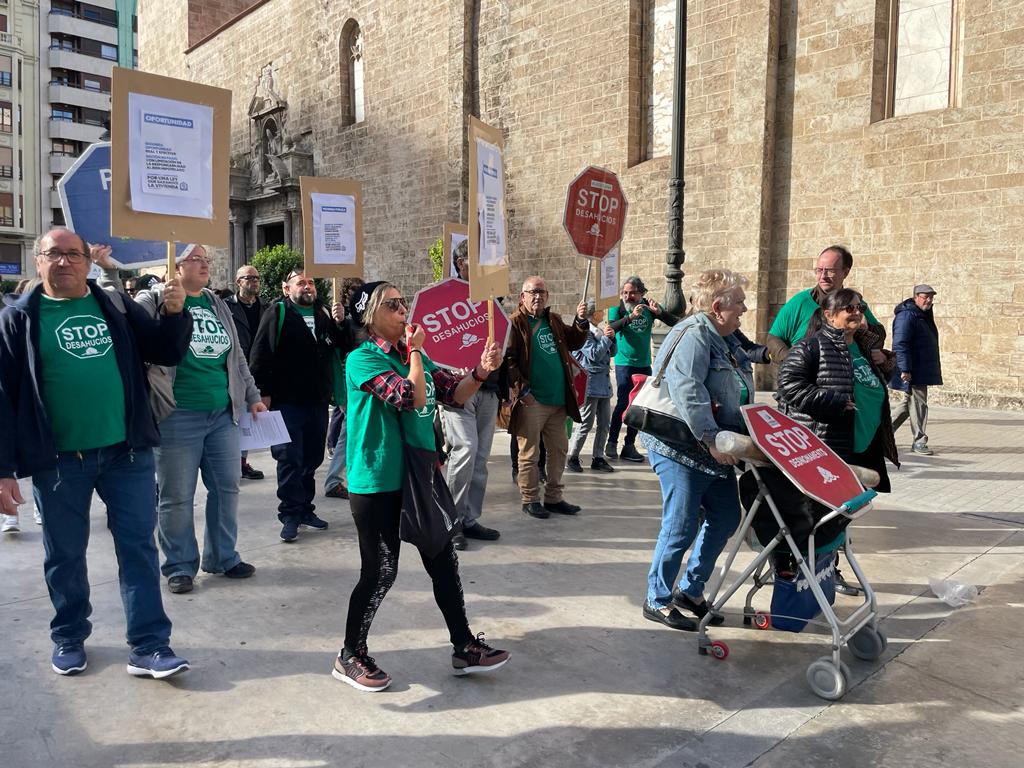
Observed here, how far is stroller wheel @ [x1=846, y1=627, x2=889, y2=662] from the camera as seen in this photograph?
11.9ft

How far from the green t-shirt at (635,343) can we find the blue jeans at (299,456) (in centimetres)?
349

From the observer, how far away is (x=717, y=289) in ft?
13.0

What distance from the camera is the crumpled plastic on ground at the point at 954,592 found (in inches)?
172

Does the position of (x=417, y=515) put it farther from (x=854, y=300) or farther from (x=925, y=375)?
(x=925, y=375)

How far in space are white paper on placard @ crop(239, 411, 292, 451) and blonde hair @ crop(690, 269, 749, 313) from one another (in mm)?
2600

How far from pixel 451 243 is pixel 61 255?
3.84 m

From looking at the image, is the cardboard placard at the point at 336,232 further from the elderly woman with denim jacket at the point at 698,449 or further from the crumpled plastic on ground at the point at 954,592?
the crumpled plastic on ground at the point at 954,592

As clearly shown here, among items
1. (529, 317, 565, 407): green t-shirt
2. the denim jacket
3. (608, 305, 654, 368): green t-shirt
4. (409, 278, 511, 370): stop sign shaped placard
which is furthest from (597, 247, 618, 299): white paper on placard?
the denim jacket

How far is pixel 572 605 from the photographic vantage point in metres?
4.31

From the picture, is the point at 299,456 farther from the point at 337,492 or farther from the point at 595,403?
the point at 595,403

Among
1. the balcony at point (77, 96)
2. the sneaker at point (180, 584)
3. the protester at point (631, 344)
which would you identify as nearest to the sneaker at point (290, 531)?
the sneaker at point (180, 584)

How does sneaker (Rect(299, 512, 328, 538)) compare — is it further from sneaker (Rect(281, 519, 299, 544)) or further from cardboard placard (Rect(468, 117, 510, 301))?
cardboard placard (Rect(468, 117, 510, 301))

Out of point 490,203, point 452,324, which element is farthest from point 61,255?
point 452,324

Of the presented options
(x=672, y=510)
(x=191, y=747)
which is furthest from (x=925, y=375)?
(x=191, y=747)
